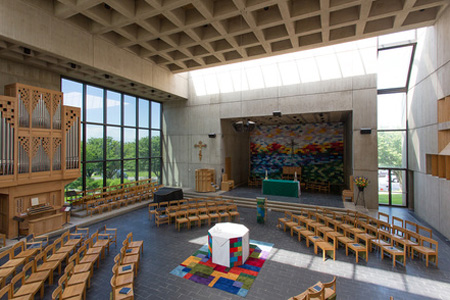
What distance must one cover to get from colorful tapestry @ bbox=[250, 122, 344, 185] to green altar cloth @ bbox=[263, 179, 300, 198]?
4087mm

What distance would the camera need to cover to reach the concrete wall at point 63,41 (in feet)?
22.2

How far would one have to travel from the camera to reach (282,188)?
12641 millimetres

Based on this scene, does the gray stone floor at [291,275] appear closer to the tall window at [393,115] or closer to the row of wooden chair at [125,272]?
the row of wooden chair at [125,272]

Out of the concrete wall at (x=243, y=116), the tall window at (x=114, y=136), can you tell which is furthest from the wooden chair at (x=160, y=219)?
the concrete wall at (x=243, y=116)

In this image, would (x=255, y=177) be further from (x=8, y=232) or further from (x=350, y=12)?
(x=8, y=232)

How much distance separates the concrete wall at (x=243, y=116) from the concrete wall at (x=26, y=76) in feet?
23.6

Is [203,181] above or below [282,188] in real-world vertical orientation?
above

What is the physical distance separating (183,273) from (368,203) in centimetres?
933

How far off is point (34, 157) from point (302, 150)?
14.6 metres

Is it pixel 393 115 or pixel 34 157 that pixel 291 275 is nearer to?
pixel 34 157

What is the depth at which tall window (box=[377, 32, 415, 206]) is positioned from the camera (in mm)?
11383

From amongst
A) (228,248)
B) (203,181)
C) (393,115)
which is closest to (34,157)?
(228,248)

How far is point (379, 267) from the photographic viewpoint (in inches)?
225

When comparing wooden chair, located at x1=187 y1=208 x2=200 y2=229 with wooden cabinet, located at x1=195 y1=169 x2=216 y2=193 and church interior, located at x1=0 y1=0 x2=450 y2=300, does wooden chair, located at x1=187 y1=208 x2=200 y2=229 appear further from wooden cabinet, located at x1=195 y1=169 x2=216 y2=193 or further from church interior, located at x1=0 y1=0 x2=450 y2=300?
wooden cabinet, located at x1=195 y1=169 x2=216 y2=193
